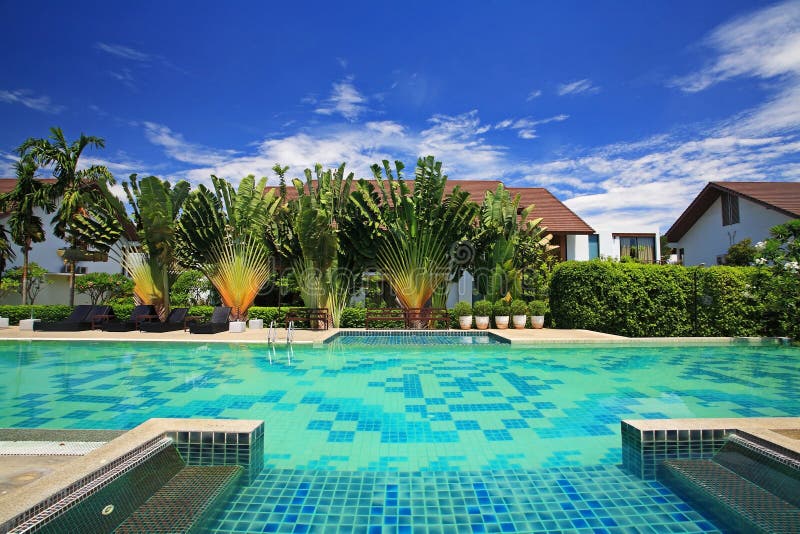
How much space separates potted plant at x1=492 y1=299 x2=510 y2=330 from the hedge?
8.19ft

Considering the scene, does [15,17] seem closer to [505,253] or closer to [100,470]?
[100,470]

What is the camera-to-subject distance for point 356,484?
3.62m

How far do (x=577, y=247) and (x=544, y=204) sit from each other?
3.59 m

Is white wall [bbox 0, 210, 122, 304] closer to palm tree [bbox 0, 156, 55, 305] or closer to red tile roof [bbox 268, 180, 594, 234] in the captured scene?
palm tree [bbox 0, 156, 55, 305]

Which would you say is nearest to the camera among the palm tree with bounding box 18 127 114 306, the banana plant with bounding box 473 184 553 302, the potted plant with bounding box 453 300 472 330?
the potted plant with bounding box 453 300 472 330

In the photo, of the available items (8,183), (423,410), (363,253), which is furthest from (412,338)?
(8,183)

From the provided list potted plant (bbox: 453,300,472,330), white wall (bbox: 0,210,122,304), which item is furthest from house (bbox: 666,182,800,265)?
white wall (bbox: 0,210,122,304)

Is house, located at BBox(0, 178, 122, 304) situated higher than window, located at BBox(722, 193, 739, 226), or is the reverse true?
window, located at BBox(722, 193, 739, 226)

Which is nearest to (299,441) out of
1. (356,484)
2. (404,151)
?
(356,484)

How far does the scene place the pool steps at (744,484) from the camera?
2.80 metres

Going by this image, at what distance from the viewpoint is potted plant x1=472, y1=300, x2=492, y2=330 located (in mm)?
14664

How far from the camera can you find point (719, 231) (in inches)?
897

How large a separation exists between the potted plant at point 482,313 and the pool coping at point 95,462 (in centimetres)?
1160

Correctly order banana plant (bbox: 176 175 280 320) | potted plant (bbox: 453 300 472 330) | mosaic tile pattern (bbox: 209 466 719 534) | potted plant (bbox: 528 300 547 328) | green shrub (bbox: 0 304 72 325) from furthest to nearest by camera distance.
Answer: green shrub (bbox: 0 304 72 325)
banana plant (bbox: 176 175 280 320)
potted plant (bbox: 453 300 472 330)
potted plant (bbox: 528 300 547 328)
mosaic tile pattern (bbox: 209 466 719 534)
